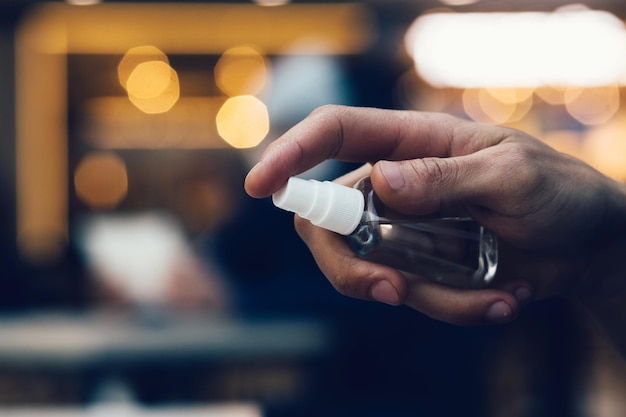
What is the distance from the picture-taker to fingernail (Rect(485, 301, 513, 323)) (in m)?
0.96

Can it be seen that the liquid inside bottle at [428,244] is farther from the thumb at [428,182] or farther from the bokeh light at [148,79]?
the bokeh light at [148,79]

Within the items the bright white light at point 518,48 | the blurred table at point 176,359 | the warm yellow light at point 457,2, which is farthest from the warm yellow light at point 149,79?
the blurred table at point 176,359

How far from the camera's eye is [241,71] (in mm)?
4512

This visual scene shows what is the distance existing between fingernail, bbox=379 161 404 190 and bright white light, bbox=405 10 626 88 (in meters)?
3.51

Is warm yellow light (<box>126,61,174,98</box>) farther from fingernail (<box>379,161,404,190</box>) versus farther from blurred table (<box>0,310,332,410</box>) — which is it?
fingernail (<box>379,161,404,190</box>)

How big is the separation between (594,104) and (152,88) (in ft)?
8.57

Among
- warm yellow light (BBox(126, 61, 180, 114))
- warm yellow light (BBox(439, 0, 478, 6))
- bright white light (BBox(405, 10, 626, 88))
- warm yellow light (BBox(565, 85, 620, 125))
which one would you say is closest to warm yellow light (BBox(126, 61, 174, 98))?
warm yellow light (BBox(126, 61, 180, 114))

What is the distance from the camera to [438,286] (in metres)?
0.97

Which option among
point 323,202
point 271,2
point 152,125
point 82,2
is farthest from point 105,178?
point 323,202

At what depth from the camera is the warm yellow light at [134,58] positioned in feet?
14.8

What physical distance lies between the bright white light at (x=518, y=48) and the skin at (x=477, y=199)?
3.29 m

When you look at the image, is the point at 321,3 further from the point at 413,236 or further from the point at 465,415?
the point at 413,236

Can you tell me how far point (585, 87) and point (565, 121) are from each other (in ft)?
0.73

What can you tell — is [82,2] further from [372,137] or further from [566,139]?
[372,137]
